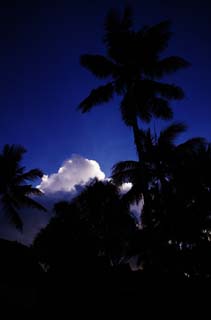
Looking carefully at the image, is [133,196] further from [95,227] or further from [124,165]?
[95,227]

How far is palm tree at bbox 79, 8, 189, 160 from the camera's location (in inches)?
556

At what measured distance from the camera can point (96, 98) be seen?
14.8 meters

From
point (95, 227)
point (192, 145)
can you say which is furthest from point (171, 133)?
point (95, 227)

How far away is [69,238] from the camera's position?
918 inches

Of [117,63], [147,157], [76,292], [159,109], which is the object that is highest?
[117,63]

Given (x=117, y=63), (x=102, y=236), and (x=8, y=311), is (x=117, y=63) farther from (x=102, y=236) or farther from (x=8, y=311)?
(x=102, y=236)

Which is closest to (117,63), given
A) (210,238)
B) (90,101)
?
(90,101)

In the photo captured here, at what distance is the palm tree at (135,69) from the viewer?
46.3ft

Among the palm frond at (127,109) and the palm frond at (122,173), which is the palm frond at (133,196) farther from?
the palm frond at (127,109)

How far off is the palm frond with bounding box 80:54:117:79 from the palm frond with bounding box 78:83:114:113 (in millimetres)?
1057

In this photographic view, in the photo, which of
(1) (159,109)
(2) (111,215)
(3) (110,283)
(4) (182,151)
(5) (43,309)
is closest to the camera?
(5) (43,309)

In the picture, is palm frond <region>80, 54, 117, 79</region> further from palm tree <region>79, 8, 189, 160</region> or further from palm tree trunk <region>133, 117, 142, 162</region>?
palm tree trunk <region>133, 117, 142, 162</region>

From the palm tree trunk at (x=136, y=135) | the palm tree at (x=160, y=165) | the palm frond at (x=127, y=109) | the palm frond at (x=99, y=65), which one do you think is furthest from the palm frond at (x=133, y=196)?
the palm frond at (x=99, y=65)

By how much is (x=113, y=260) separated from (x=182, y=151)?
13917mm
